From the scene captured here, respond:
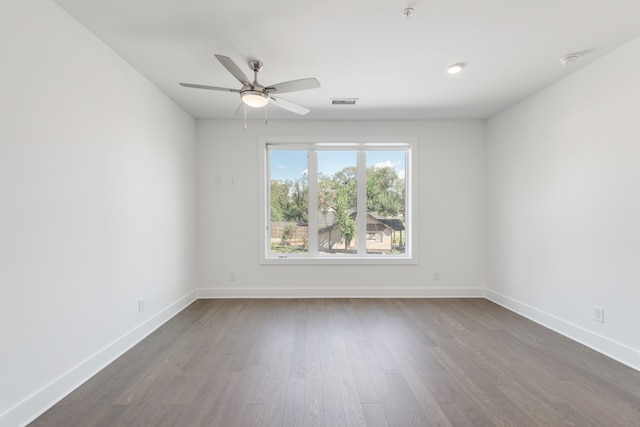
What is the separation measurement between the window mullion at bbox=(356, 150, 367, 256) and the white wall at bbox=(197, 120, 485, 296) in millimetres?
318

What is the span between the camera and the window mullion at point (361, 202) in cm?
439

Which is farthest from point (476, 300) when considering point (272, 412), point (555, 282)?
point (272, 412)

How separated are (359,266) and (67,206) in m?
3.32

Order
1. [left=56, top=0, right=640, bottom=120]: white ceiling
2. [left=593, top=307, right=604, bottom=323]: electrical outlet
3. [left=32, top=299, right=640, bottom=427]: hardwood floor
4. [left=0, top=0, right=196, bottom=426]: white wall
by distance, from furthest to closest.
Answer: [left=593, top=307, right=604, bottom=323]: electrical outlet
[left=56, top=0, right=640, bottom=120]: white ceiling
[left=32, top=299, right=640, bottom=427]: hardwood floor
[left=0, top=0, right=196, bottom=426]: white wall

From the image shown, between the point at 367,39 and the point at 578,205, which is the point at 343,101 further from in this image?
the point at 578,205

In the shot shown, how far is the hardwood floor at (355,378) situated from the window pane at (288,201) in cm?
133

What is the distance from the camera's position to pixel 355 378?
2150mm

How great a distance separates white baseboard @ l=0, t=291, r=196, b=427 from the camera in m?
1.64

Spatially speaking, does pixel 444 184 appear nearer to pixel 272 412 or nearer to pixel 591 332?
pixel 591 332

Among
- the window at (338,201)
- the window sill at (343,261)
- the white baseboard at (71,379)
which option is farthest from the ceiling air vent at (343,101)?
the white baseboard at (71,379)

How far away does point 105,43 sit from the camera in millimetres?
2334

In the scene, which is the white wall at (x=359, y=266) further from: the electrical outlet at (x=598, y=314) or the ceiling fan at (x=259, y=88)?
the ceiling fan at (x=259, y=88)

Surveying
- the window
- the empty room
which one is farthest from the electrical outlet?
the window

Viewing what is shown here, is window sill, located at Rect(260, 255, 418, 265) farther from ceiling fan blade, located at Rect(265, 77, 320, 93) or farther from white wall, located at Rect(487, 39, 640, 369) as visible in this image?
ceiling fan blade, located at Rect(265, 77, 320, 93)
